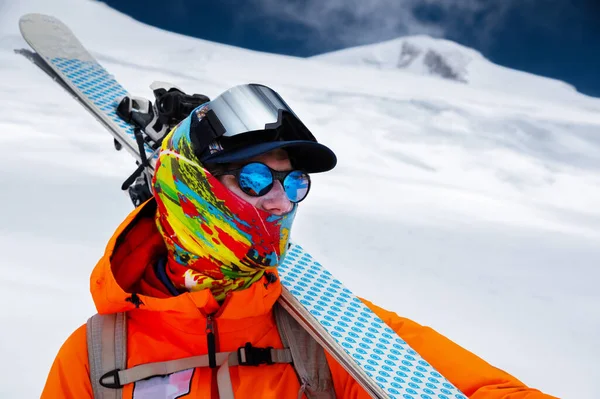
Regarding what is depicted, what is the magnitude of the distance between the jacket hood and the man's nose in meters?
0.21

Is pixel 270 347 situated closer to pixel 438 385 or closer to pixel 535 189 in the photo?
pixel 438 385

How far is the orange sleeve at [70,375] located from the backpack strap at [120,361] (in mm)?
24

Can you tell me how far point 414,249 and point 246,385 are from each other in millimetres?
2865

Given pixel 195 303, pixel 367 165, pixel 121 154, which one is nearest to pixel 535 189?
pixel 367 165

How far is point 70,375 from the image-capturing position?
1.48 m

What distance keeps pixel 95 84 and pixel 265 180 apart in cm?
137

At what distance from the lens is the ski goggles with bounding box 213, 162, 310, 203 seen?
1.48 meters

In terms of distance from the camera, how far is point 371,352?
5.46ft

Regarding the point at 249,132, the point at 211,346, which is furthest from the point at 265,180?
the point at 211,346

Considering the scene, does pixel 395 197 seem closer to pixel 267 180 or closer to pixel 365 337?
pixel 365 337

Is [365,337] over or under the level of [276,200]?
under

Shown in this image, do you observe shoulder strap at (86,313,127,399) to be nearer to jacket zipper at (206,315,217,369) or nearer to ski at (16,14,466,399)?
jacket zipper at (206,315,217,369)

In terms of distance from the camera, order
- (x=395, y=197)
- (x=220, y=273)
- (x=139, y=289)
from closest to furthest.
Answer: (x=220, y=273)
(x=139, y=289)
(x=395, y=197)

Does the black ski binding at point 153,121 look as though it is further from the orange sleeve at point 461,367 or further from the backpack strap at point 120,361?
the orange sleeve at point 461,367
